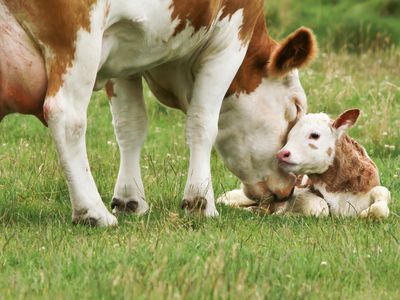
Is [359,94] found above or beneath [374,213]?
above

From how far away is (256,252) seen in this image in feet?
18.8

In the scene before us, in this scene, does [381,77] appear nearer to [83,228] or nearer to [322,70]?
[322,70]

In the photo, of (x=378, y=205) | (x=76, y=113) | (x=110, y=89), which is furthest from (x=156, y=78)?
(x=378, y=205)

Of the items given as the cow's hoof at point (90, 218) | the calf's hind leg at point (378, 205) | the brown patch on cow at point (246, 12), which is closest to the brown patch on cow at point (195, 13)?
the brown patch on cow at point (246, 12)

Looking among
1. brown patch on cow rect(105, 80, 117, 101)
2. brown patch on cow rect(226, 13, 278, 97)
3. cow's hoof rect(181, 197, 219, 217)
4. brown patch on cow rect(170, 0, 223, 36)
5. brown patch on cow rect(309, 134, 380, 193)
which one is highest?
brown patch on cow rect(170, 0, 223, 36)

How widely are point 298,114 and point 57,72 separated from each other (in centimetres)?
218

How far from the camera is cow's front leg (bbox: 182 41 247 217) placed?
739 cm

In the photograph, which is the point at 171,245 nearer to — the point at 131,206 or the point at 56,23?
the point at 56,23

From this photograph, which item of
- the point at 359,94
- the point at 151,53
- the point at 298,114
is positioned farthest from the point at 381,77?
the point at 151,53

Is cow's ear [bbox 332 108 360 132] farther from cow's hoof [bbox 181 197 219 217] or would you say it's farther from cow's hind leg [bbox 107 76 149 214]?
cow's hind leg [bbox 107 76 149 214]

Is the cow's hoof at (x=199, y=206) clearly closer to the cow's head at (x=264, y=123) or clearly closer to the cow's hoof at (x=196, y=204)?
the cow's hoof at (x=196, y=204)

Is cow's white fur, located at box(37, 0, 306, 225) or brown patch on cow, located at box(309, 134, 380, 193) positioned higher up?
cow's white fur, located at box(37, 0, 306, 225)

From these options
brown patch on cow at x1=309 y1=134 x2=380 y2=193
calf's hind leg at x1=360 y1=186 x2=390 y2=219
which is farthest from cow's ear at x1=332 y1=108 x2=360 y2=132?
calf's hind leg at x1=360 y1=186 x2=390 y2=219

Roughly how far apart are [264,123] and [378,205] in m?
1.08
